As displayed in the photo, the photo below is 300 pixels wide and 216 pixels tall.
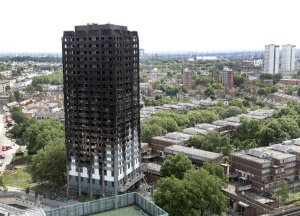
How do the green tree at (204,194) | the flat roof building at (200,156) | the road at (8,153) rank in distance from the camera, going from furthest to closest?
the road at (8,153) < the flat roof building at (200,156) < the green tree at (204,194)

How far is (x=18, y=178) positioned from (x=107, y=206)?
31652mm

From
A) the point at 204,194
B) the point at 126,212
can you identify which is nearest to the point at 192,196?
the point at 204,194

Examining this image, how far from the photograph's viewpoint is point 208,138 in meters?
55.9

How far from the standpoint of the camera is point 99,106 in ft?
140

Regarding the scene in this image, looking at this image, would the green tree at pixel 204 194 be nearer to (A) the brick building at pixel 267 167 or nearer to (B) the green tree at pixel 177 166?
(B) the green tree at pixel 177 166

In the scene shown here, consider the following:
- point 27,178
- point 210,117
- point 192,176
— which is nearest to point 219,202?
point 192,176

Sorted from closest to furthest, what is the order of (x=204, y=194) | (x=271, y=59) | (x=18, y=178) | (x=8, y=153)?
(x=204, y=194) < (x=18, y=178) < (x=8, y=153) < (x=271, y=59)

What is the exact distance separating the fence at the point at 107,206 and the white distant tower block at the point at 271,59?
15710 centimetres

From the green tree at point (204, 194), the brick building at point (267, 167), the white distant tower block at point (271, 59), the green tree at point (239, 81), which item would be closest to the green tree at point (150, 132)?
the brick building at point (267, 167)

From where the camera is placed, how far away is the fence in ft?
72.3

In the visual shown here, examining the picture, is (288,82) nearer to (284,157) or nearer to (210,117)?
(210,117)

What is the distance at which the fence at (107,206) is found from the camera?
2203 cm

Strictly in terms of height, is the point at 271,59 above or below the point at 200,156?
above

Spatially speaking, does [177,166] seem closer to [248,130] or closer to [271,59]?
[248,130]
